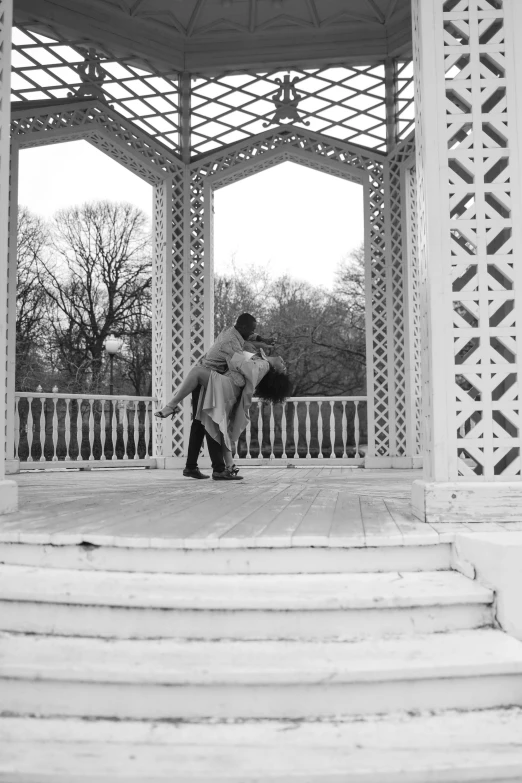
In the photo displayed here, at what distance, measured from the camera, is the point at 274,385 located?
5.36 metres

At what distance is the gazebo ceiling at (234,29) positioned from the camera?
7.32 meters

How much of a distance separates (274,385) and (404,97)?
4.83 metres

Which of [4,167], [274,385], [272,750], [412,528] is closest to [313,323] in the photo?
[274,385]

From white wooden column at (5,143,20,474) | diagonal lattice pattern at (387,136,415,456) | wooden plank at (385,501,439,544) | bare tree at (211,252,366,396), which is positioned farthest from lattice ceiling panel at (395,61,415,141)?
bare tree at (211,252,366,396)

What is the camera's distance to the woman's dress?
517cm

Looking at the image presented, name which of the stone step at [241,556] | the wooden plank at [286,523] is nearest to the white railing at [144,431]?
the wooden plank at [286,523]

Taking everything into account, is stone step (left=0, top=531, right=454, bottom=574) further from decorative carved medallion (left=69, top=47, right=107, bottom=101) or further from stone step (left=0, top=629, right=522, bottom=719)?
decorative carved medallion (left=69, top=47, right=107, bottom=101)

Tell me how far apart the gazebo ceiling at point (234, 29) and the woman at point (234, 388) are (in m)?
4.65

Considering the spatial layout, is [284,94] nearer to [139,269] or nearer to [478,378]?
[478,378]

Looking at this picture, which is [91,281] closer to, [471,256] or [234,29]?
[234,29]

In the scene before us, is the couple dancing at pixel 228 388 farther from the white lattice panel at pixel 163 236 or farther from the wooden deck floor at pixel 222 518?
the white lattice panel at pixel 163 236

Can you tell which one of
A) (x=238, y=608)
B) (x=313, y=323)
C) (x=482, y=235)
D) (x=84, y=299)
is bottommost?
(x=238, y=608)

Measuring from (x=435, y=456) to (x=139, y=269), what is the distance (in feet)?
67.4

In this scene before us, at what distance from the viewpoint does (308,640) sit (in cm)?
197
